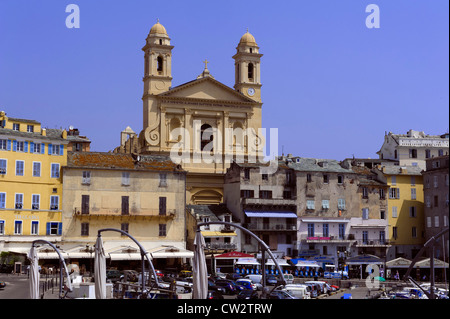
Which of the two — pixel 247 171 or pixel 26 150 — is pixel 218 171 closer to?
pixel 247 171

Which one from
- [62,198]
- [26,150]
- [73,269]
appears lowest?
[73,269]

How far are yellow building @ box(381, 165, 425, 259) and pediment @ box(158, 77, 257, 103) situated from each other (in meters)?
23.1

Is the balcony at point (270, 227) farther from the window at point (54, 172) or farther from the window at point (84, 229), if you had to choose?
the window at point (54, 172)

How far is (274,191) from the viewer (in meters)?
82.1

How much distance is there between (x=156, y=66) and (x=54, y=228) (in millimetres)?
34342

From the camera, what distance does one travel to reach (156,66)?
101m

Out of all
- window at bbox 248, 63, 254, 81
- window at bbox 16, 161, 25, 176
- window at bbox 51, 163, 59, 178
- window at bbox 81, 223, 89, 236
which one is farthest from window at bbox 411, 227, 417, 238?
window at bbox 16, 161, 25, 176

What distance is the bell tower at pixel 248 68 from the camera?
10456 cm

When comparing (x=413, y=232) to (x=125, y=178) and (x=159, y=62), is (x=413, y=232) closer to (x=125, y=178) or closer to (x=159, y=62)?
(x=125, y=178)

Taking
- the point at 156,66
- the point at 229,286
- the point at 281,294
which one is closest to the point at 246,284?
the point at 229,286

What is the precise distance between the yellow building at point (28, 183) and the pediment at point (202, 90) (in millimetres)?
25809

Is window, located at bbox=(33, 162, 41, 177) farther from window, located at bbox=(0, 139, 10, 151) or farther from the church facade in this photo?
the church facade
